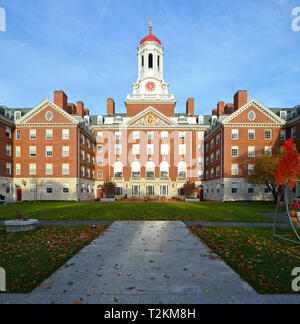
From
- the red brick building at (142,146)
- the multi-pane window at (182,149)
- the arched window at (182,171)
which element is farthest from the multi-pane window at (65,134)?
the arched window at (182,171)

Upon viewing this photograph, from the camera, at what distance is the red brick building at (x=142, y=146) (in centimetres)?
3947

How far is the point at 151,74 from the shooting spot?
55.2 meters

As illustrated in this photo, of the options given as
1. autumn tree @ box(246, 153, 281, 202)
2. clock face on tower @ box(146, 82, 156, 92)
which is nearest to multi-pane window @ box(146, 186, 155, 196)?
autumn tree @ box(246, 153, 281, 202)

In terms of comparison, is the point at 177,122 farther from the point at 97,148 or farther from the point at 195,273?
the point at 195,273

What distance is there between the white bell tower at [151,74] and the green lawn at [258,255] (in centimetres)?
4601

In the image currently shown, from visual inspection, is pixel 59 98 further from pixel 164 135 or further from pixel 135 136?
pixel 164 135

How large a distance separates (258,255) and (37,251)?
7.83m

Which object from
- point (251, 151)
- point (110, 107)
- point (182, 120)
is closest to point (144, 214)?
point (251, 151)

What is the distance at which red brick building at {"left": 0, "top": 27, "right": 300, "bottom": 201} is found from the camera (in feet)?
129

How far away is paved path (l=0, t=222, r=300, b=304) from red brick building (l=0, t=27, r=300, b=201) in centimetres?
3292

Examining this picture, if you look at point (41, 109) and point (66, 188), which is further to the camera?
point (41, 109)

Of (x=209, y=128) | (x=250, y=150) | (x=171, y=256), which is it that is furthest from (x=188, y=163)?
(x=171, y=256)

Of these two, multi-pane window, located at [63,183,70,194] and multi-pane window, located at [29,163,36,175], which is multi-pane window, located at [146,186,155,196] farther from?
multi-pane window, located at [29,163,36,175]

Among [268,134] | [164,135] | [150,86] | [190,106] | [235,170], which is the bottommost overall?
[235,170]
